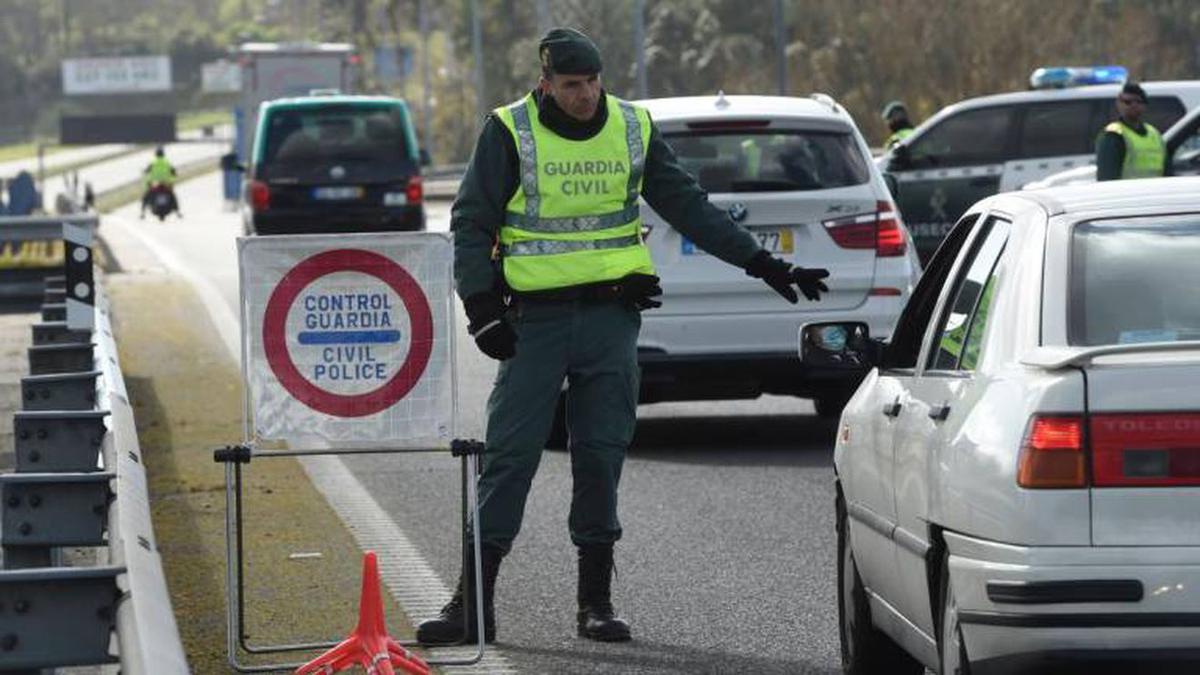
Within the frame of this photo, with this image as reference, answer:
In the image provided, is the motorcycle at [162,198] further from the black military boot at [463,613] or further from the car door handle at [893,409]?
the car door handle at [893,409]

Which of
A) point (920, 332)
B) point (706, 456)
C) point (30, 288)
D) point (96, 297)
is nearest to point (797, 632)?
point (920, 332)

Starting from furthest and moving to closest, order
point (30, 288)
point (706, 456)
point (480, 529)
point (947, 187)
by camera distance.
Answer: point (30, 288) → point (947, 187) → point (706, 456) → point (480, 529)

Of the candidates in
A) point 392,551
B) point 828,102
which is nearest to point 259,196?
point 828,102

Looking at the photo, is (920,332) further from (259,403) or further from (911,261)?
(911,261)

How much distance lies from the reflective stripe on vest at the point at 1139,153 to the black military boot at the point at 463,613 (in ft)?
39.6

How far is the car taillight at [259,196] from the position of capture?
30625 millimetres

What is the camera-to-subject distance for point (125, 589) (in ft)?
18.4

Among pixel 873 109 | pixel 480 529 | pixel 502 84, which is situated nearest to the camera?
pixel 480 529

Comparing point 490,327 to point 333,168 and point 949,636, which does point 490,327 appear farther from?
point 333,168

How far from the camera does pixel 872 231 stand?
13.6 meters

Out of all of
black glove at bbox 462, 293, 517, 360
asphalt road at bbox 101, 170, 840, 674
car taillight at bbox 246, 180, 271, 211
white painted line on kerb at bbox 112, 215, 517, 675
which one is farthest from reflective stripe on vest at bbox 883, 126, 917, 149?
black glove at bbox 462, 293, 517, 360

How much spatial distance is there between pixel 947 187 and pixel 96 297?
972 centimetres

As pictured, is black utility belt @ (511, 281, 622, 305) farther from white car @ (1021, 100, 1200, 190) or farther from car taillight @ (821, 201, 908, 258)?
white car @ (1021, 100, 1200, 190)

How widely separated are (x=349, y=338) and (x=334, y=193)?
2295cm
